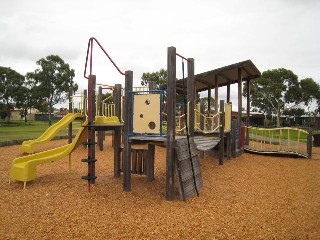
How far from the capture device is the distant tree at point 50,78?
5112 cm

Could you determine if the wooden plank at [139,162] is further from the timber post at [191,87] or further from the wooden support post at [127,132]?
the timber post at [191,87]

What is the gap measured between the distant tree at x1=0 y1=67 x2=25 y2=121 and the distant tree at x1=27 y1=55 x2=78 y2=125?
9.38 feet

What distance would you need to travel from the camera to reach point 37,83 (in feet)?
170

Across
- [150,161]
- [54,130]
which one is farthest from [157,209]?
[54,130]

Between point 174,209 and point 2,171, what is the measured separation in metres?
6.24

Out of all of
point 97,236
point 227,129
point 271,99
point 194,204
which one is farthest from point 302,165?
point 271,99

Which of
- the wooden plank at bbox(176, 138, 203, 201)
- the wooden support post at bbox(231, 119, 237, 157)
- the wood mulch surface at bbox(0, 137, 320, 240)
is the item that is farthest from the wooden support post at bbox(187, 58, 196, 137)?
the wooden support post at bbox(231, 119, 237, 157)

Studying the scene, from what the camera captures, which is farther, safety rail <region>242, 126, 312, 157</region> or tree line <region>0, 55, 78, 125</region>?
tree line <region>0, 55, 78, 125</region>

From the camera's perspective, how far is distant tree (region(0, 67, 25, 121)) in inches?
2020

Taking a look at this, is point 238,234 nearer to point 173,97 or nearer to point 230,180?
point 173,97

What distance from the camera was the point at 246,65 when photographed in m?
12.7

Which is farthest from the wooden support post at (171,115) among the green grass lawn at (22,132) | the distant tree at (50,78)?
the distant tree at (50,78)

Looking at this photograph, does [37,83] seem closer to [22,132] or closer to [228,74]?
[22,132]

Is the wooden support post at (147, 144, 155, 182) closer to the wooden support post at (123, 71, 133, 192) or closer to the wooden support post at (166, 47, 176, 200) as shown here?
the wooden support post at (123, 71, 133, 192)
